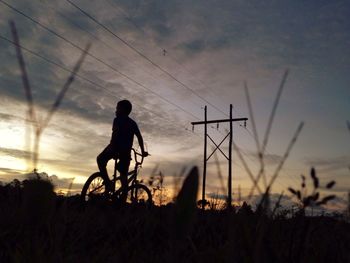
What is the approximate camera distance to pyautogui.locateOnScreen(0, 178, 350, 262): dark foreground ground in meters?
0.79

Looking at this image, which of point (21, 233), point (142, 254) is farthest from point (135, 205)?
point (142, 254)

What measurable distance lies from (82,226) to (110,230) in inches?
8.8

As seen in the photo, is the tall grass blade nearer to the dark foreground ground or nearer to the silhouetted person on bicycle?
the dark foreground ground

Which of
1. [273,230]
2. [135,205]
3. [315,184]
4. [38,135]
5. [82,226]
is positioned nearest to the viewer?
[38,135]

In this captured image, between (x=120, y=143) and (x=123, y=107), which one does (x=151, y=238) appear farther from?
(x=123, y=107)

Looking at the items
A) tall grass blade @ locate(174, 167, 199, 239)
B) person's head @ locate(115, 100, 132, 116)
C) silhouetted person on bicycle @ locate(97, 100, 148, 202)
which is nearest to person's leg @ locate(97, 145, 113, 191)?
silhouetted person on bicycle @ locate(97, 100, 148, 202)

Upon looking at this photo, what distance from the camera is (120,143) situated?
31.2ft

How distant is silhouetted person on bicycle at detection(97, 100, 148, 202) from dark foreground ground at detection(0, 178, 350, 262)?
4525 millimetres

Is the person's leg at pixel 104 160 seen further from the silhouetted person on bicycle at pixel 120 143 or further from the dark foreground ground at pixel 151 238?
the dark foreground ground at pixel 151 238

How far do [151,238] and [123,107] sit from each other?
6.57 metres

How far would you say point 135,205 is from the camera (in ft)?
17.0

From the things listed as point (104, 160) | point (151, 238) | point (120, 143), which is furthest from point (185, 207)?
point (104, 160)

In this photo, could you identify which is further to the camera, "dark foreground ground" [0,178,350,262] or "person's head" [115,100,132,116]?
"person's head" [115,100,132,116]

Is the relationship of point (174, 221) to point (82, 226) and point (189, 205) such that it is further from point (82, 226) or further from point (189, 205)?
point (82, 226)
